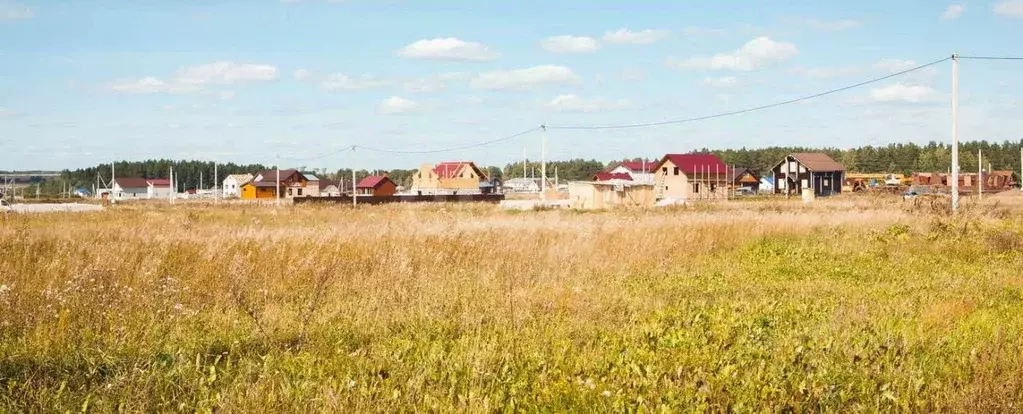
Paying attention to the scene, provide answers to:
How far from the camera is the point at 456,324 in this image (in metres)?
6.83

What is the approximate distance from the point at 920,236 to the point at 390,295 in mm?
11868

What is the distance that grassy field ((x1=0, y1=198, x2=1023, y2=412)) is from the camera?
4.86m

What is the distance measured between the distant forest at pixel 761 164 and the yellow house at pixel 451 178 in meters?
25.6

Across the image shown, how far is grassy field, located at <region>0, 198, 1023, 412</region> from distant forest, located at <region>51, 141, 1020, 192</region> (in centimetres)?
11595

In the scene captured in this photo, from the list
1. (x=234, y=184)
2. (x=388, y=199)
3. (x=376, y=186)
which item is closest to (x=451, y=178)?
(x=376, y=186)

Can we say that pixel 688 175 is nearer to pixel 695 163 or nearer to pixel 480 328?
pixel 695 163

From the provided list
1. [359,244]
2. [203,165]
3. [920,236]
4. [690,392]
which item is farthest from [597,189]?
[203,165]

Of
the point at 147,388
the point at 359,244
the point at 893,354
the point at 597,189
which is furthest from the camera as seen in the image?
the point at 597,189

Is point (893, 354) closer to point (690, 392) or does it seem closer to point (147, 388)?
point (690, 392)

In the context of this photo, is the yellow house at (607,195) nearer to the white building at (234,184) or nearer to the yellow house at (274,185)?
the yellow house at (274,185)

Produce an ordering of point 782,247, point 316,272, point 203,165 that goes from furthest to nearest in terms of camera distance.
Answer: point 203,165 < point 782,247 < point 316,272

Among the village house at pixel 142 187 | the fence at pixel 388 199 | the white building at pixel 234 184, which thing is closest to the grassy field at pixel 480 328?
the fence at pixel 388 199

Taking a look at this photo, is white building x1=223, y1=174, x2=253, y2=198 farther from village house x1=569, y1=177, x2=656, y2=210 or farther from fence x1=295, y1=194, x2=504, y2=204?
village house x1=569, y1=177, x2=656, y2=210

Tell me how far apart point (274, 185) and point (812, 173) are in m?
65.1
